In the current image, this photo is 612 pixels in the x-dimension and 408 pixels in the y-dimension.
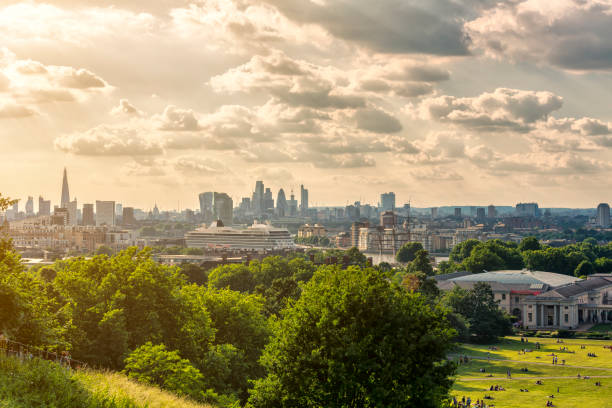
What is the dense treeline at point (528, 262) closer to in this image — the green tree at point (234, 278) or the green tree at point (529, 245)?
the green tree at point (529, 245)

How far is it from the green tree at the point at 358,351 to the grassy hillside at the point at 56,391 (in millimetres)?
5846

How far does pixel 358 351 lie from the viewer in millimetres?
29594

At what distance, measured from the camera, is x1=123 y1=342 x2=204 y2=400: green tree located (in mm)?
34938

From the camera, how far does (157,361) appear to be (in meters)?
36.4

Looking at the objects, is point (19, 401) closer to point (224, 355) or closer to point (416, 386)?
point (416, 386)

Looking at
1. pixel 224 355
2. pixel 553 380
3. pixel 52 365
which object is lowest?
pixel 553 380

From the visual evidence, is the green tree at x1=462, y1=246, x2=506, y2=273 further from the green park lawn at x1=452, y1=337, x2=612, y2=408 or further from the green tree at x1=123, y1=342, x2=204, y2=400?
the green tree at x1=123, y1=342, x2=204, y2=400

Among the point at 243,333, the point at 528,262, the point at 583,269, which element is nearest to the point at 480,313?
the point at 243,333

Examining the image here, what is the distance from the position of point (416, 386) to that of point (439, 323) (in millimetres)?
3661

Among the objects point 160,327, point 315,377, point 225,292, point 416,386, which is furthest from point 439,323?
point 225,292

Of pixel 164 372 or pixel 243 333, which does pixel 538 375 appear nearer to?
pixel 243 333

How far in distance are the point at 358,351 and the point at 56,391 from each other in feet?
39.6

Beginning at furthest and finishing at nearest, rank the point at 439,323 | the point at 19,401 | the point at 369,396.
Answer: the point at 439,323 < the point at 369,396 < the point at 19,401

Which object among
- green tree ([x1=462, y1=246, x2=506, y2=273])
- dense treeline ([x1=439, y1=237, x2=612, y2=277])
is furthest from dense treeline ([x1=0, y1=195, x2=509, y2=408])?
dense treeline ([x1=439, y1=237, x2=612, y2=277])
